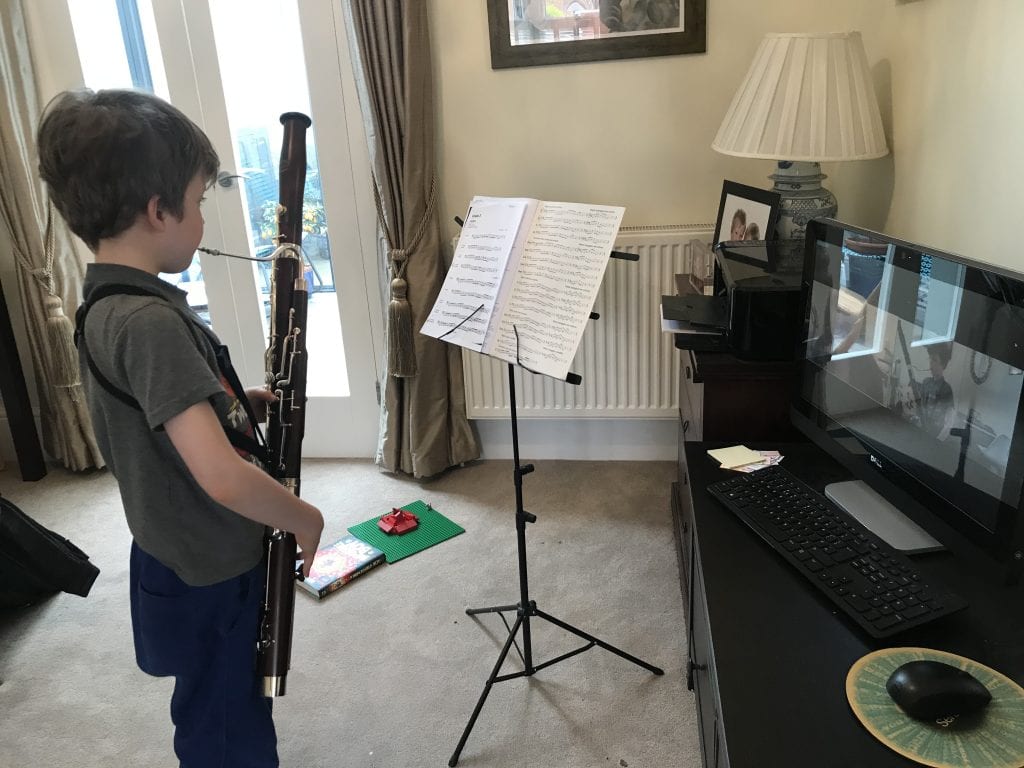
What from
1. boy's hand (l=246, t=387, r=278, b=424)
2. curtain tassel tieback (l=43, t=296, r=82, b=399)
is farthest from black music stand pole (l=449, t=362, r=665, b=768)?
curtain tassel tieback (l=43, t=296, r=82, b=399)

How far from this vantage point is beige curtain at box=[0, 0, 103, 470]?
2.60m

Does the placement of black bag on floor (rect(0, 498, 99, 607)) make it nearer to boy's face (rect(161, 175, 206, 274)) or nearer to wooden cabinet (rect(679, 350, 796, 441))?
boy's face (rect(161, 175, 206, 274))

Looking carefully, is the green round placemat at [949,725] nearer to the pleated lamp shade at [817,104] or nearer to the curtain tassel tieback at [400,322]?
the pleated lamp shade at [817,104]

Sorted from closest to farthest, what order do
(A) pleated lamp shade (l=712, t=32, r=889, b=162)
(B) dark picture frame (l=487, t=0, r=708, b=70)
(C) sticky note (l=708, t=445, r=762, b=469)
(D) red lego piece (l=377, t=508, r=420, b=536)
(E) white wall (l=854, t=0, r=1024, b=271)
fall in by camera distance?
(E) white wall (l=854, t=0, r=1024, b=271) < (C) sticky note (l=708, t=445, r=762, b=469) < (A) pleated lamp shade (l=712, t=32, r=889, b=162) < (B) dark picture frame (l=487, t=0, r=708, b=70) < (D) red lego piece (l=377, t=508, r=420, b=536)

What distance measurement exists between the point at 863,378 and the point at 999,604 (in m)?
0.39

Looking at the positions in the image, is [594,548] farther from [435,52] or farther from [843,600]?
[435,52]

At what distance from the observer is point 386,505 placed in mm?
2652

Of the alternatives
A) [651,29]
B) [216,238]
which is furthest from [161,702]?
[651,29]

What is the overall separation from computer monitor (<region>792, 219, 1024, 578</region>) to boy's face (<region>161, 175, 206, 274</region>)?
103 centimetres

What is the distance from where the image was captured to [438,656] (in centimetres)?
194

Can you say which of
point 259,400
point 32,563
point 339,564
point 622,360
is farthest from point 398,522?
point 259,400

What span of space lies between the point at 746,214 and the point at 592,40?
2.47 ft

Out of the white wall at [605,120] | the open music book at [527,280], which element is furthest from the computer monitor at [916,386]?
the white wall at [605,120]

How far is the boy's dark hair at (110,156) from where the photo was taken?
103 cm
